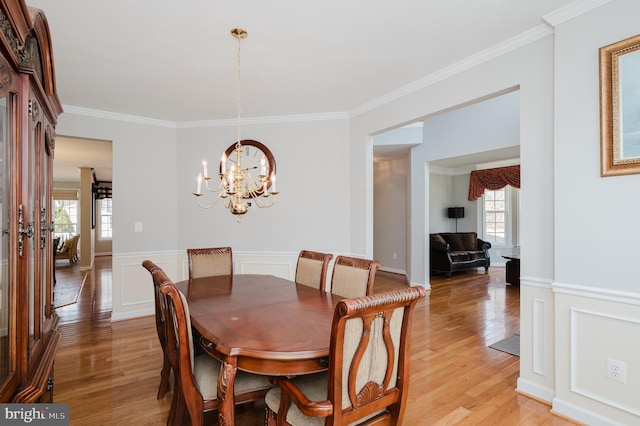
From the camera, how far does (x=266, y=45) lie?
99.4 inches

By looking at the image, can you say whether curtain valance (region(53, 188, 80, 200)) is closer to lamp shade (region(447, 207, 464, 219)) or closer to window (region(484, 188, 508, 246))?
lamp shade (region(447, 207, 464, 219))

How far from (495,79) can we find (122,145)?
410 cm

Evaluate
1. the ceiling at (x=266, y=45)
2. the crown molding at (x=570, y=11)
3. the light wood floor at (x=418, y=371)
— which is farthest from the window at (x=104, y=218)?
the crown molding at (x=570, y=11)

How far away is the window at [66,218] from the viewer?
31.7 ft

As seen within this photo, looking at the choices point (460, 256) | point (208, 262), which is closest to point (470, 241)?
point (460, 256)

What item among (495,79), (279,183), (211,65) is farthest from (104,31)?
(495,79)

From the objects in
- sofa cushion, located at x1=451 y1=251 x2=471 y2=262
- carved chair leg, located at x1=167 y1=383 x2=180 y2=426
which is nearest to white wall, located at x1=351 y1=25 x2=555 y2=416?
carved chair leg, located at x1=167 y1=383 x2=180 y2=426

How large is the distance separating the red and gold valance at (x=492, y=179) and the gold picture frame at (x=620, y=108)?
5.52 metres

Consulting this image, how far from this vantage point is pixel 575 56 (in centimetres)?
208

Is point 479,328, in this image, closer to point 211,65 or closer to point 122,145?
point 211,65

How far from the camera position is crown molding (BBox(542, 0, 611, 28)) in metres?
1.99

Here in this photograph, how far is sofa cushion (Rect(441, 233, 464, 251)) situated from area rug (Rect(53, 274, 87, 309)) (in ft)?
22.3

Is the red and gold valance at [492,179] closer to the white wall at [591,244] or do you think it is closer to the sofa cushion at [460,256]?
the sofa cushion at [460,256]

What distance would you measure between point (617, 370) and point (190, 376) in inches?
91.4
